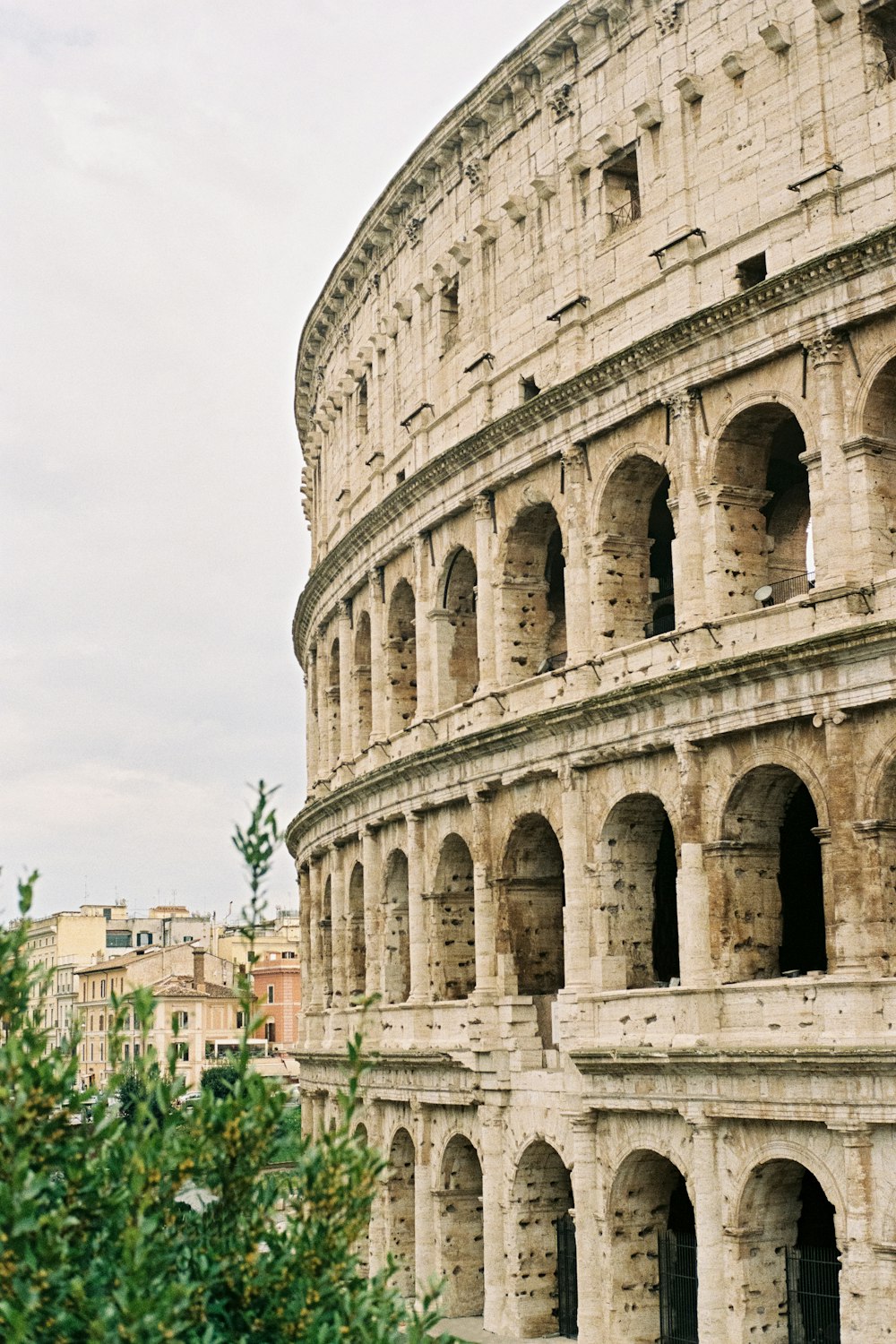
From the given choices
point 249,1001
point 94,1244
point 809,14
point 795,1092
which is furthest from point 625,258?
point 94,1244

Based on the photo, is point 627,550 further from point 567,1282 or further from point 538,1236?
point 567,1282

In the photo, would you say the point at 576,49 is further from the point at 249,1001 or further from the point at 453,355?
the point at 249,1001

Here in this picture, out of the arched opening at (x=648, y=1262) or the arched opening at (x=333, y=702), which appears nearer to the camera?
the arched opening at (x=648, y=1262)

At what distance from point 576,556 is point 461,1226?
10911 millimetres

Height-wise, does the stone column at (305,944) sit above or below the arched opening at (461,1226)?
above

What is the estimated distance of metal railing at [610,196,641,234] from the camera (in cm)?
2594

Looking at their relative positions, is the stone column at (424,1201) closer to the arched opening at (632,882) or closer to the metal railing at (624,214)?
the arched opening at (632,882)

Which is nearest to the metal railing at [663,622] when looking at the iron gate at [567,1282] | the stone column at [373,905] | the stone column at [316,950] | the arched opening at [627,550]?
the arched opening at [627,550]

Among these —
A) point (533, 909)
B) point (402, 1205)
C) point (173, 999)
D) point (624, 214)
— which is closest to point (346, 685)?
point (533, 909)

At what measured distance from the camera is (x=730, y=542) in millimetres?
23359

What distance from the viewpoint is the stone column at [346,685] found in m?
35.4

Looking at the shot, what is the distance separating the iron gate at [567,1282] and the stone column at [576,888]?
364 centimetres

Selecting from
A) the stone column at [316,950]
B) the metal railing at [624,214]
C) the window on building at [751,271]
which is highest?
the metal railing at [624,214]

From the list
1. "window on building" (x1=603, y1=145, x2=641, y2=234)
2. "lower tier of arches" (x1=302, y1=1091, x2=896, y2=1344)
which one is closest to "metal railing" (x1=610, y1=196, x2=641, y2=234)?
"window on building" (x1=603, y1=145, x2=641, y2=234)
